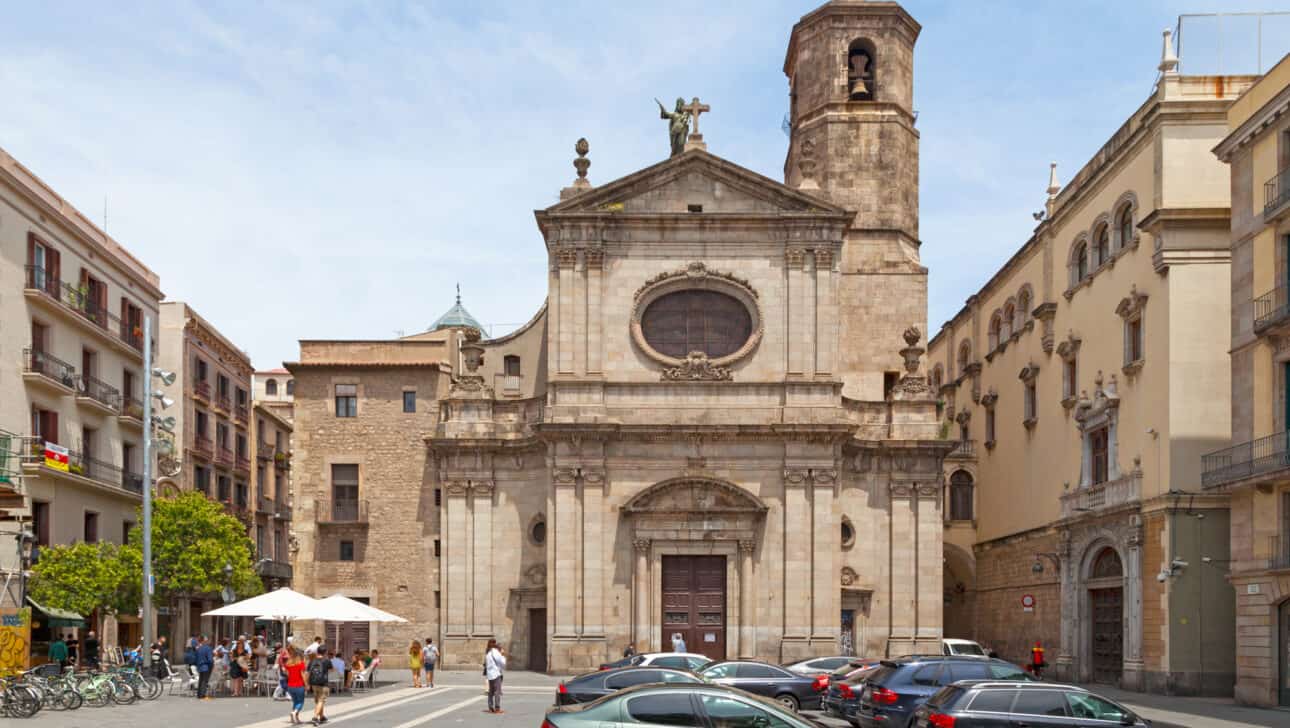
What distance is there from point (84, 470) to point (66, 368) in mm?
3108

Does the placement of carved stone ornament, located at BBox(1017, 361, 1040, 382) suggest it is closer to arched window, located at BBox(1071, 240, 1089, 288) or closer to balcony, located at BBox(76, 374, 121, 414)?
arched window, located at BBox(1071, 240, 1089, 288)

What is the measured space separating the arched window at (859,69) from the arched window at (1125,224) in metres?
13.5

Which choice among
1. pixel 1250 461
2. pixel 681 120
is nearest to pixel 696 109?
pixel 681 120

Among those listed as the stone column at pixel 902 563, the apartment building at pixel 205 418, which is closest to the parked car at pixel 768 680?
the stone column at pixel 902 563

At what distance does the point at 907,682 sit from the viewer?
24.4 metres

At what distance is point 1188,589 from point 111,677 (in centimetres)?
2516

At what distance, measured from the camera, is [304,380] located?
51.6 metres

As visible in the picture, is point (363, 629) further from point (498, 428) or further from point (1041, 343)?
point (1041, 343)

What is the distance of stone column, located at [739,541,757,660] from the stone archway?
2 cm

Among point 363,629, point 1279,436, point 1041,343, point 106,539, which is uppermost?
point 1041,343

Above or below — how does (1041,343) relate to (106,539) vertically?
above

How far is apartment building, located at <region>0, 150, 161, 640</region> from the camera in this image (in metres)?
39.1

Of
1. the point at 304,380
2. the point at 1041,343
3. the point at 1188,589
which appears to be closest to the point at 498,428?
the point at 304,380

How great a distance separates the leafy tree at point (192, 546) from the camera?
1697 inches
